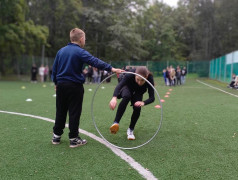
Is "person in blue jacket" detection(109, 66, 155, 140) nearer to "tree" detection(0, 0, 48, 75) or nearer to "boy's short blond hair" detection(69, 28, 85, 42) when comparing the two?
"boy's short blond hair" detection(69, 28, 85, 42)

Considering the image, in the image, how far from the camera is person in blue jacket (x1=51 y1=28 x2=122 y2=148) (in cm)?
426

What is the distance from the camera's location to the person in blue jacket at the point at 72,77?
426cm

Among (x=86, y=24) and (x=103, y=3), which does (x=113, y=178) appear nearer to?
(x=86, y=24)

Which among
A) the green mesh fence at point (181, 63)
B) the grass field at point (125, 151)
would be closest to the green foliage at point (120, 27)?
the green mesh fence at point (181, 63)

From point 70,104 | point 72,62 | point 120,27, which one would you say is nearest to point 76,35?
point 72,62

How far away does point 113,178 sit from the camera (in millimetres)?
3207

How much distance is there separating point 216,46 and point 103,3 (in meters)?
28.3

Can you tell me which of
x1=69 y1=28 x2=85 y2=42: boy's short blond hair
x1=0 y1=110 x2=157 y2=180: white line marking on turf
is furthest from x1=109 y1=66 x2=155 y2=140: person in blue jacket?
x1=69 y1=28 x2=85 y2=42: boy's short blond hair

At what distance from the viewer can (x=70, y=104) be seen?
4.45 meters

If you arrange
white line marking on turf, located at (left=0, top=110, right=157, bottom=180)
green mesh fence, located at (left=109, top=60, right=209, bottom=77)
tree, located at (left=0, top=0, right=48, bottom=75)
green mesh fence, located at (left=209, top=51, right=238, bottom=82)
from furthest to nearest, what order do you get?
1. green mesh fence, located at (left=109, top=60, right=209, bottom=77)
2. tree, located at (left=0, top=0, right=48, bottom=75)
3. green mesh fence, located at (left=209, top=51, right=238, bottom=82)
4. white line marking on turf, located at (left=0, top=110, right=157, bottom=180)

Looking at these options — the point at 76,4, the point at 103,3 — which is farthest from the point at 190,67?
the point at 76,4

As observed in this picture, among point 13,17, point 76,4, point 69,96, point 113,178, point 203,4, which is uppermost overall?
→ point 203,4

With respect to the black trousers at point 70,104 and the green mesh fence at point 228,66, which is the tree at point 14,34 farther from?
the black trousers at point 70,104

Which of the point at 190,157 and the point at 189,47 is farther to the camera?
the point at 189,47
